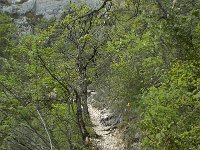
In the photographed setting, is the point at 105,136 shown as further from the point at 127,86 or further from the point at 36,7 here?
the point at 36,7

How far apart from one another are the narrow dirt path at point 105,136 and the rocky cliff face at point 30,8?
902 inches

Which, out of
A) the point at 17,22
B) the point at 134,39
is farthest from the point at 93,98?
the point at 17,22

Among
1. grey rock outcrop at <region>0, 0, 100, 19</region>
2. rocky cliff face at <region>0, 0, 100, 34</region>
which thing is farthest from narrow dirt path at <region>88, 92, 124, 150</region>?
grey rock outcrop at <region>0, 0, 100, 19</region>

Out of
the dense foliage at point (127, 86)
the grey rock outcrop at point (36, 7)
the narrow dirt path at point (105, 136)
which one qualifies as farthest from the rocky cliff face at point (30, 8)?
the narrow dirt path at point (105, 136)

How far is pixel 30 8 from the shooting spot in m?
42.0

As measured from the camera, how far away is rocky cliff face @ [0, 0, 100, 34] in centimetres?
3997

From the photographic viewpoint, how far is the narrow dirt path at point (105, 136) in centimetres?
1380

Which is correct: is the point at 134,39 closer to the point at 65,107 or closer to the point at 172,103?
the point at 65,107

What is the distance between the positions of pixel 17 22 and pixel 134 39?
28090 mm

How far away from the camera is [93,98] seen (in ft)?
74.3

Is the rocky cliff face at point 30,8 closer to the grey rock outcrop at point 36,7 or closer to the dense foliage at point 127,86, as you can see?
the grey rock outcrop at point 36,7

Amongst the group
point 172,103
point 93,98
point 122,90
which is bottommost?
point 93,98

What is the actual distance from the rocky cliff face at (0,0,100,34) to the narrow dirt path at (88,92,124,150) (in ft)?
75.1

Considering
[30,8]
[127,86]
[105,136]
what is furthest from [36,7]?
[127,86]
